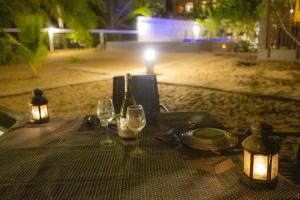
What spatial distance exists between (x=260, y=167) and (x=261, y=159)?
4 centimetres

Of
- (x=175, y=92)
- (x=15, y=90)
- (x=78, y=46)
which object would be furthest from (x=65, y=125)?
(x=78, y=46)

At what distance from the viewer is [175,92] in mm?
6625

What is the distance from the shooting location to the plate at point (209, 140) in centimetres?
185

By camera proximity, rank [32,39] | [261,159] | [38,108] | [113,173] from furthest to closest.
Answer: [32,39]
[38,108]
[113,173]
[261,159]

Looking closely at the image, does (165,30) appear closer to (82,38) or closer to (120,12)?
(120,12)

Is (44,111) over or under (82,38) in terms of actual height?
under

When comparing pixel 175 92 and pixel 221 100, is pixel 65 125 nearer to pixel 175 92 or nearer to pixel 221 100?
pixel 221 100

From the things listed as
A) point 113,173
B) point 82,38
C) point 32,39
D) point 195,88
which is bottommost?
point 195,88

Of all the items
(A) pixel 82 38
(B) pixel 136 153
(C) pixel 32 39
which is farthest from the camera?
(A) pixel 82 38

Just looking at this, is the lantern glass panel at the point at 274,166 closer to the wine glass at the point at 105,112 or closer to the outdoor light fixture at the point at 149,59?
the wine glass at the point at 105,112

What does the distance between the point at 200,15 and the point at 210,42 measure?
13.7 ft

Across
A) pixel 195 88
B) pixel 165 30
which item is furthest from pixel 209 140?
pixel 165 30

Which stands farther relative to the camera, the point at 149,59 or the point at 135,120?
the point at 149,59

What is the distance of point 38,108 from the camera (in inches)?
94.3
